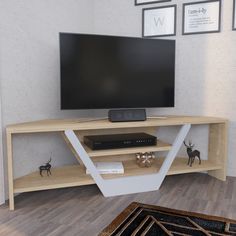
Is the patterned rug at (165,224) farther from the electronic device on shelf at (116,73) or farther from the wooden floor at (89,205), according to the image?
the electronic device on shelf at (116,73)

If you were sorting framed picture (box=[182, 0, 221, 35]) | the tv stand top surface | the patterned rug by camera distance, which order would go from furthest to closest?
framed picture (box=[182, 0, 221, 35]) < the tv stand top surface < the patterned rug

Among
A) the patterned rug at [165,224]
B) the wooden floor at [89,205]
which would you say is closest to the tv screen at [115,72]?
the wooden floor at [89,205]

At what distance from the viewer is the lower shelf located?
72.7 inches

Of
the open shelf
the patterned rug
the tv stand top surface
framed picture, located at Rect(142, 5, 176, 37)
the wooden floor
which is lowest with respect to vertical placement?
the wooden floor

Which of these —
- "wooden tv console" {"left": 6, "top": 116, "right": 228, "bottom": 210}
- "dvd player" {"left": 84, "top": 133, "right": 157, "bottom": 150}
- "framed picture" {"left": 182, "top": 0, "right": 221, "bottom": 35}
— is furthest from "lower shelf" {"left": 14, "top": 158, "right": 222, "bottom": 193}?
"framed picture" {"left": 182, "top": 0, "right": 221, "bottom": 35}

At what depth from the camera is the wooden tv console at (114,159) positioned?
5.99 ft

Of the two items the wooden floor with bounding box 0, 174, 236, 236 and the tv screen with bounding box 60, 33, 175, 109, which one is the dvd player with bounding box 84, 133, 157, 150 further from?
the wooden floor with bounding box 0, 174, 236, 236

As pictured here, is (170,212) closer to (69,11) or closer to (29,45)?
(29,45)

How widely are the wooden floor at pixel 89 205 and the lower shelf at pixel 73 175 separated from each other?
13 cm

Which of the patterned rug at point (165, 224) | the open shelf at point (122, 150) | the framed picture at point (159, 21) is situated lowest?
the patterned rug at point (165, 224)

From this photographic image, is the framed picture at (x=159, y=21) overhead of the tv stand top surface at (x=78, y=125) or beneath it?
overhead

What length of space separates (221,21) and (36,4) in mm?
1585

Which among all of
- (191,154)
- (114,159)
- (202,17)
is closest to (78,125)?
(114,159)

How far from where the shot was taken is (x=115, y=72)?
2.13 metres
